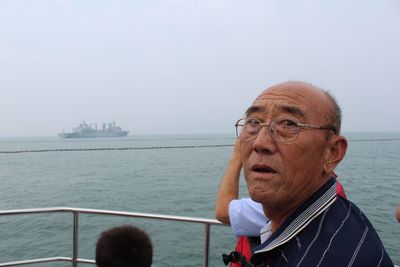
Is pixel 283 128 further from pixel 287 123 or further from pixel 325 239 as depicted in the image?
pixel 325 239

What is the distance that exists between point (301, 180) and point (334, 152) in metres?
0.14

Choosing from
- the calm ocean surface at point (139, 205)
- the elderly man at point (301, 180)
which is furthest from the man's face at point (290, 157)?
the calm ocean surface at point (139, 205)

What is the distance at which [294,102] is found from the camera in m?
0.96

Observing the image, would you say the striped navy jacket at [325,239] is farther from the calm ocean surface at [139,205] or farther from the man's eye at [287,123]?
the calm ocean surface at [139,205]

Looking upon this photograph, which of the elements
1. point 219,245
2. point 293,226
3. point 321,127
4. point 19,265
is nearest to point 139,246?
point 293,226

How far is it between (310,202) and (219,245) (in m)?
5.06

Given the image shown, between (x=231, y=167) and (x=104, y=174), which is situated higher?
(x=231, y=167)

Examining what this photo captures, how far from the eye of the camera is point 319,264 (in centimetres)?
78

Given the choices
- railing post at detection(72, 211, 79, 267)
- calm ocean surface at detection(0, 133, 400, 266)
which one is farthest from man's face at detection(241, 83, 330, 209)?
calm ocean surface at detection(0, 133, 400, 266)

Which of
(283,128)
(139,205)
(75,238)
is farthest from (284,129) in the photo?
(139,205)

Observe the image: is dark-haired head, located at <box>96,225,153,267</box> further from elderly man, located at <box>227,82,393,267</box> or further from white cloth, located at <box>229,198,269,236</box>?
elderly man, located at <box>227,82,393,267</box>

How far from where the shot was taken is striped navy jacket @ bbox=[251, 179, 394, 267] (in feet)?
2.57

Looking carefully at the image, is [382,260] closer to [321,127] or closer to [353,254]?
[353,254]

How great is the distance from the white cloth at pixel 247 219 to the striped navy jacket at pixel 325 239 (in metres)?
0.36
